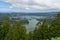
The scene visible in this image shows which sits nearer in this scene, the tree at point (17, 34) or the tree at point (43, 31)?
the tree at point (17, 34)

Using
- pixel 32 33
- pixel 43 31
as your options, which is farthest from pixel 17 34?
pixel 32 33

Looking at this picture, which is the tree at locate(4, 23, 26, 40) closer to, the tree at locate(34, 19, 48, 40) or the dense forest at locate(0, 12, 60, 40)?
the dense forest at locate(0, 12, 60, 40)

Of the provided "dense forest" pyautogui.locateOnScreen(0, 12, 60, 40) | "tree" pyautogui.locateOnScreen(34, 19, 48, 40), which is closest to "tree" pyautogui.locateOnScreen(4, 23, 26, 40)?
"dense forest" pyautogui.locateOnScreen(0, 12, 60, 40)

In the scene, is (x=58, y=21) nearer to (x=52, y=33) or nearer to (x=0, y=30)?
(x=52, y=33)

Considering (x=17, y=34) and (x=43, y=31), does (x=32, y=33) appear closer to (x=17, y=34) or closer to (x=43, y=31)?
(x=43, y=31)

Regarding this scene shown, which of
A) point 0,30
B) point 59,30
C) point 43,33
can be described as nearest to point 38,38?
point 43,33

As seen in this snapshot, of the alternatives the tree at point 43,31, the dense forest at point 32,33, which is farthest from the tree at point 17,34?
the tree at point 43,31

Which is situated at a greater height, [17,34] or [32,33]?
[17,34]

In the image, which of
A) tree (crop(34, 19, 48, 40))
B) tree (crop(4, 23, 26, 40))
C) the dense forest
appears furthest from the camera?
tree (crop(34, 19, 48, 40))

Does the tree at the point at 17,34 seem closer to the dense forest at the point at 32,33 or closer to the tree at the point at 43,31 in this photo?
the dense forest at the point at 32,33

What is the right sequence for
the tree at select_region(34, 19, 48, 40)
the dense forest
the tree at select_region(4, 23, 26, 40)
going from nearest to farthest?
the tree at select_region(4, 23, 26, 40)
the dense forest
the tree at select_region(34, 19, 48, 40)

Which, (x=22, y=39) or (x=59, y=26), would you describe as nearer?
(x=22, y=39)
